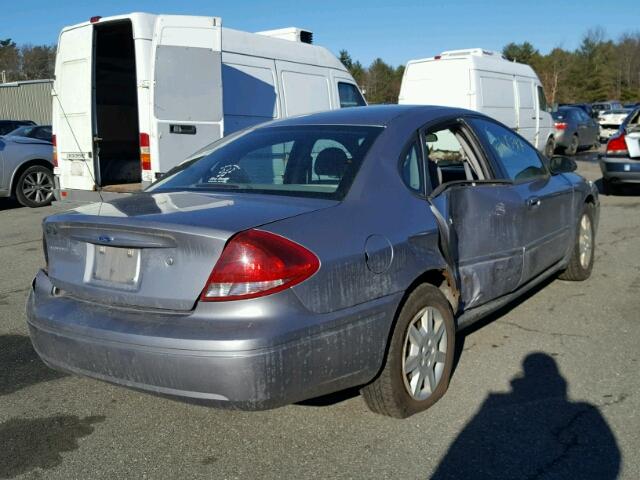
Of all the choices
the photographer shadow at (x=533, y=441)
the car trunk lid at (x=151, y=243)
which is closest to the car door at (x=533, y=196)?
the photographer shadow at (x=533, y=441)

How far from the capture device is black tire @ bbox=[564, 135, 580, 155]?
828 inches

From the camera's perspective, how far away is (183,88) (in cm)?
771

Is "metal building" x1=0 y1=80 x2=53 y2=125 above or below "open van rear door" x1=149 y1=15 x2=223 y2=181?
above

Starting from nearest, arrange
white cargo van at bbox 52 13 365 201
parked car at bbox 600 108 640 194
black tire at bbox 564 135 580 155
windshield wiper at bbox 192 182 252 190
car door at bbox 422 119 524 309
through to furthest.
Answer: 1. windshield wiper at bbox 192 182 252 190
2. car door at bbox 422 119 524 309
3. white cargo van at bbox 52 13 365 201
4. parked car at bbox 600 108 640 194
5. black tire at bbox 564 135 580 155

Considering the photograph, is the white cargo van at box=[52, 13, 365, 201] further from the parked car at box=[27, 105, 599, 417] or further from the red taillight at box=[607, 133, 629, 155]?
the red taillight at box=[607, 133, 629, 155]

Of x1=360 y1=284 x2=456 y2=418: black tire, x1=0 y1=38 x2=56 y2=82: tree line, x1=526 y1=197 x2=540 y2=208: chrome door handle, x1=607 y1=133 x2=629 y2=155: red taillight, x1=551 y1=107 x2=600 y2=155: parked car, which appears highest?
x1=0 y1=38 x2=56 y2=82: tree line

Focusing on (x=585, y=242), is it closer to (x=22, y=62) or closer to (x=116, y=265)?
(x=116, y=265)

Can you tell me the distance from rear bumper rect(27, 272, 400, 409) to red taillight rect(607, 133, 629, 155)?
9598 millimetres

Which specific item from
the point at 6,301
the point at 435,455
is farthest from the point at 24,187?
the point at 435,455

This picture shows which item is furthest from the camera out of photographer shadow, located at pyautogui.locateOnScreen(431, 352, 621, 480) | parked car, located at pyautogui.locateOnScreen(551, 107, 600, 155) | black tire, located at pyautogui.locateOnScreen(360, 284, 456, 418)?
parked car, located at pyautogui.locateOnScreen(551, 107, 600, 155)

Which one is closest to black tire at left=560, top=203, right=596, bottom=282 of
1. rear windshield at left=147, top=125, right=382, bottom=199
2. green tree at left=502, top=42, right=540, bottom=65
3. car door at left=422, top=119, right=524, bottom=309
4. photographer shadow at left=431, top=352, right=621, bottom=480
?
car door at left=422, top=119, right=524, bottom=309

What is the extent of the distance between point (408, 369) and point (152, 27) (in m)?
6.08

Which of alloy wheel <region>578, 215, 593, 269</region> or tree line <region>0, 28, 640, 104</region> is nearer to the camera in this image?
alloy wheel <region>578, 215, 593, 269</region>

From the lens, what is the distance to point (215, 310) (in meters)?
2.81
